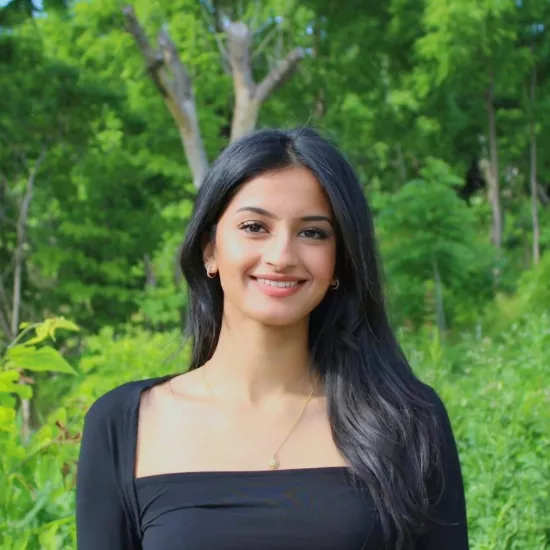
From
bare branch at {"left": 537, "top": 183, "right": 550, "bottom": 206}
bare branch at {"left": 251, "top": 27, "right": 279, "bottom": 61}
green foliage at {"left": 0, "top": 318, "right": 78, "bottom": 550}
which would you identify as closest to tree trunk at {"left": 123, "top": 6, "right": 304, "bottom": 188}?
bare branch at {"left": 251, "top": 27, "right": 279, "bottom": 61}

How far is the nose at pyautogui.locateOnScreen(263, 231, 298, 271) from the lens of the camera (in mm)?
1977

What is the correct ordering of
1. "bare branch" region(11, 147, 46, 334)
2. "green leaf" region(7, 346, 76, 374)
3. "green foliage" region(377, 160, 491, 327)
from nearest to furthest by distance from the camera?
"green leaf" region(7, 346, 76, 374), "green foliage" region(377, 160, 491, 327), "bare branch" region(11, 147, 46, 334)

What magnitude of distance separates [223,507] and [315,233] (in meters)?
0.59

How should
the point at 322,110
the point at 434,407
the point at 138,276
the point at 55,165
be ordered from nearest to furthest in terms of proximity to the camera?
1. the point at 434,407
2. the point at 55,165
3. the point at 138,276
4. the point at 322,110

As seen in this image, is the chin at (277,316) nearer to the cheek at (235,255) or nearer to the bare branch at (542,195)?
the cheek at (235,255)

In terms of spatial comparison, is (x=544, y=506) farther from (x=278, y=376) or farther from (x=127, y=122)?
(x=127, y=122)

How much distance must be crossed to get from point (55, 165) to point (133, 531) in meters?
14.9

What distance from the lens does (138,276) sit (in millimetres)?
17656

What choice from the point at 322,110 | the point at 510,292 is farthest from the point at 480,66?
the point at 510,292

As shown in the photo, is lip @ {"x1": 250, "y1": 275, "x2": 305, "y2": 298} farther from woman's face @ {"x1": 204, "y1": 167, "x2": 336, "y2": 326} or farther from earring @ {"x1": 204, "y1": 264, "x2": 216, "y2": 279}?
earring @ {"x1": 204, "y1": 264, "x2": 216, "y2": 279}

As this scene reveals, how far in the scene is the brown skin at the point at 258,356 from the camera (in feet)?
6.60

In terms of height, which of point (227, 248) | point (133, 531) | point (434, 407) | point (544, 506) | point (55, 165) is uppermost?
point (55, 165)

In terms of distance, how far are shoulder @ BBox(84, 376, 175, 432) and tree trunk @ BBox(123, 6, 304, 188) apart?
36.4ft

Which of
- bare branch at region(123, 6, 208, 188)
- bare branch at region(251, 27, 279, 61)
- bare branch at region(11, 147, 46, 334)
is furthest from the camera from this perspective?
bare branch at region(11, 147, 46, 334)
